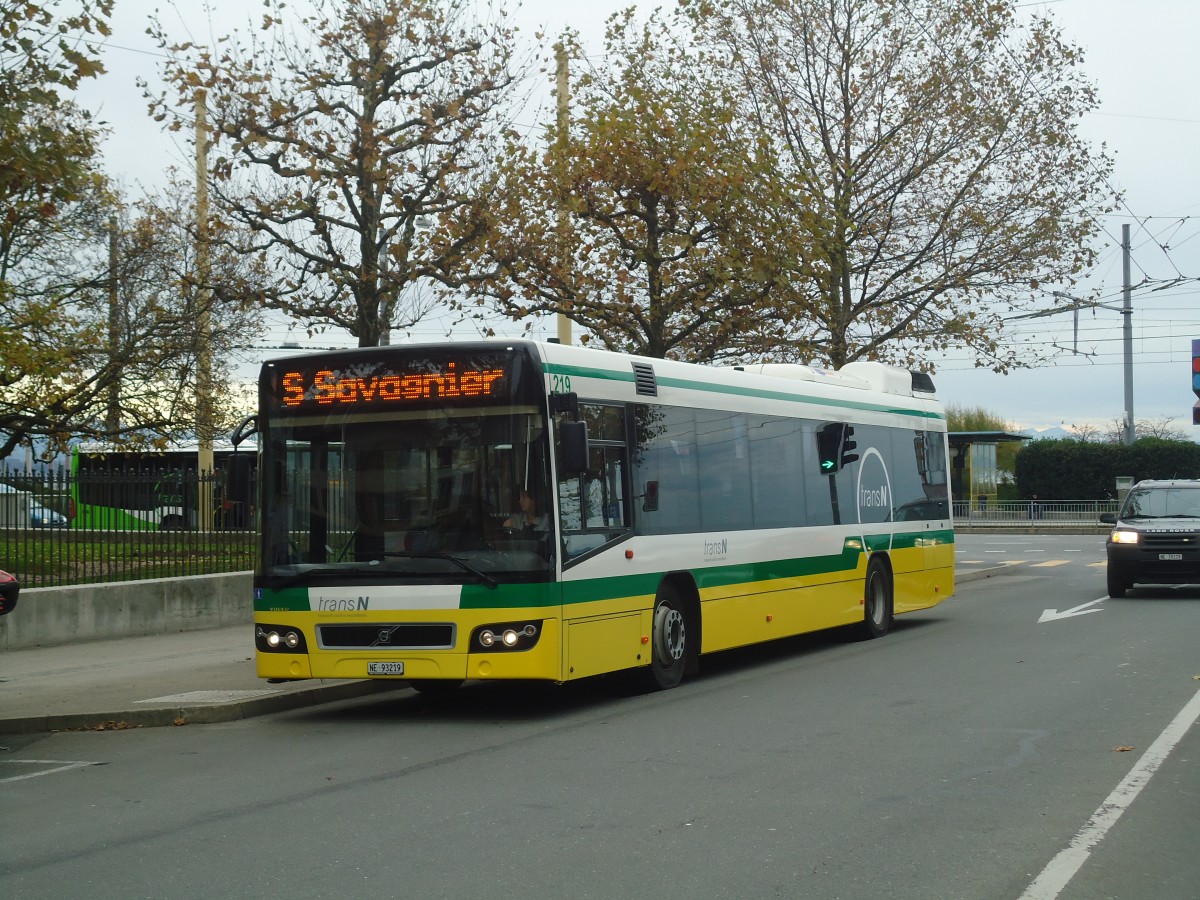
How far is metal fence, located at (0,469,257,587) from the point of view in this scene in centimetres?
1636

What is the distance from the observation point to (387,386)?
11.4 m

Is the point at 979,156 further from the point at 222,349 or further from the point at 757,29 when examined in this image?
the point at 222,349

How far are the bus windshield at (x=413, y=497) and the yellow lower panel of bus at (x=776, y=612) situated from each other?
294 cm

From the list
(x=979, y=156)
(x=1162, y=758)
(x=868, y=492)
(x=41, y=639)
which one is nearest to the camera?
(x=1162, y=758)

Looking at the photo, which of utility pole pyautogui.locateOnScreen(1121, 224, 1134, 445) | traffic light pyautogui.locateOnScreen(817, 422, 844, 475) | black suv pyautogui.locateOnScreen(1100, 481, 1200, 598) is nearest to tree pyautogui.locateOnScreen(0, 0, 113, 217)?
traffic light pyautogui.locateOnScreen(817, 422, 844, 475)

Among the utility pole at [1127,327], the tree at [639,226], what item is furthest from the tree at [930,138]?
the utility pole at [1127,327]

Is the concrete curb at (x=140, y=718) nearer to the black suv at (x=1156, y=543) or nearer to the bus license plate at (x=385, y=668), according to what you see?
the bus license plate at (x=385, y=668)

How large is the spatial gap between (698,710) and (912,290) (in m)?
19.2

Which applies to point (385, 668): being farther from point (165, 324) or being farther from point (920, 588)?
point (165, 324)

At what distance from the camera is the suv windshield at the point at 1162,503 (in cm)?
2284

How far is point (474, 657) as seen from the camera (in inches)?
429

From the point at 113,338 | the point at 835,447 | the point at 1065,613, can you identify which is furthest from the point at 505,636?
the point at 113,338

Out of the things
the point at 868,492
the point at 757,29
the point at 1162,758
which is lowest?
the point at 1162,758

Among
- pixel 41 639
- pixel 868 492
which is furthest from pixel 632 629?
pixel 41 639
